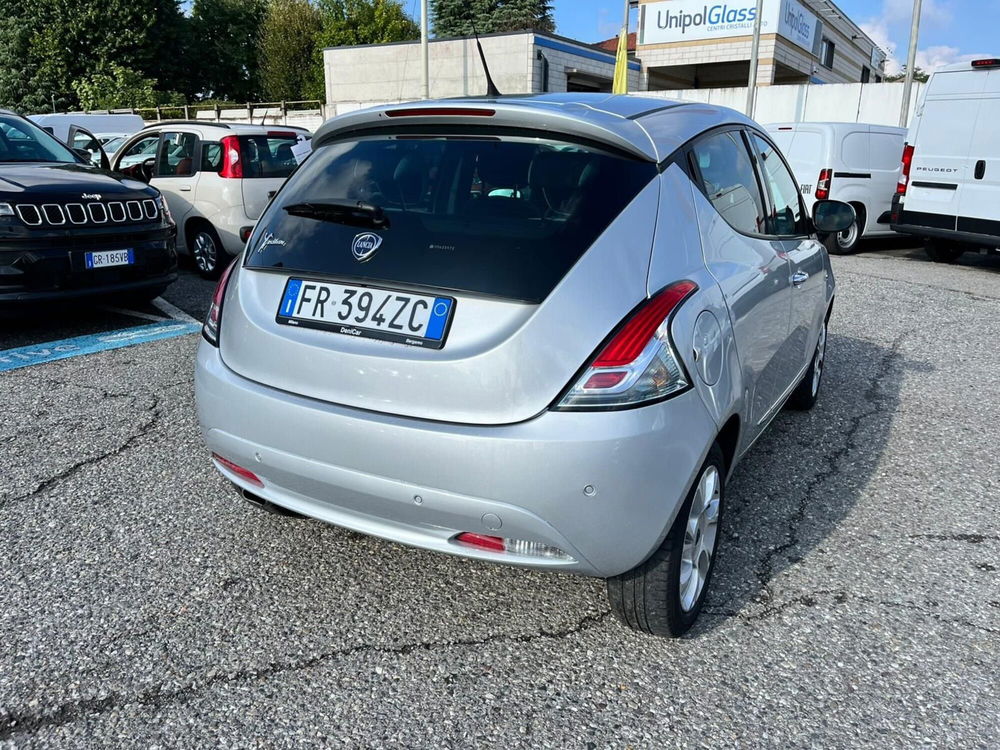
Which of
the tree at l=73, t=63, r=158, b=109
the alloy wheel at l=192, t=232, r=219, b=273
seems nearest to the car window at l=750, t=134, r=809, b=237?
the alloy wheel at l=192, t=232, r=219, b=273

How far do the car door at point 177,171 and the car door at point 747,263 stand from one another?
6.81 m

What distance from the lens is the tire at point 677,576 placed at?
8.07ft

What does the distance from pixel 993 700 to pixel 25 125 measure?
811 centimetres

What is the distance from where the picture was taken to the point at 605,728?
2266 millimetres

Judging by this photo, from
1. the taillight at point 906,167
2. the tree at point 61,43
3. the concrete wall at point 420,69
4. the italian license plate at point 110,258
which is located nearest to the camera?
the italian license plate at point 110,258

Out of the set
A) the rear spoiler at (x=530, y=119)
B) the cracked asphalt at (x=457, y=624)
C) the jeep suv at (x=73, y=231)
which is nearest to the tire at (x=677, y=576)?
the cracked asphalt at (x=457, y=624)

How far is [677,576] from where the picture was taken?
250 cm

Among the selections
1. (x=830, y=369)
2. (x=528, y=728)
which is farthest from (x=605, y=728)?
(x=830, y=369)

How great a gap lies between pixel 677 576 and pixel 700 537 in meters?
0.25

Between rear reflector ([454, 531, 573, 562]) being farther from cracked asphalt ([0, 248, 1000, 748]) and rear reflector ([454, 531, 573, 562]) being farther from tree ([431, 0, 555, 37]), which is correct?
tree ([431, 0, 555, 37])

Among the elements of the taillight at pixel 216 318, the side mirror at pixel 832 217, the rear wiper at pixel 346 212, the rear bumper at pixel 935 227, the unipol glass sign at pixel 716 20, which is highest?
the unipol glass sign at pixel 716 20

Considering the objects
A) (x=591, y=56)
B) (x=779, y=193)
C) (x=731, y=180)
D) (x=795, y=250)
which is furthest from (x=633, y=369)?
(x=591, y=56)

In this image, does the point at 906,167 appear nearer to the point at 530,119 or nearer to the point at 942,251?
the point at 942,251

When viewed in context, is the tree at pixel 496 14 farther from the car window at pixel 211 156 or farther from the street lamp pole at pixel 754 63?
the car window at pixel 211 156
